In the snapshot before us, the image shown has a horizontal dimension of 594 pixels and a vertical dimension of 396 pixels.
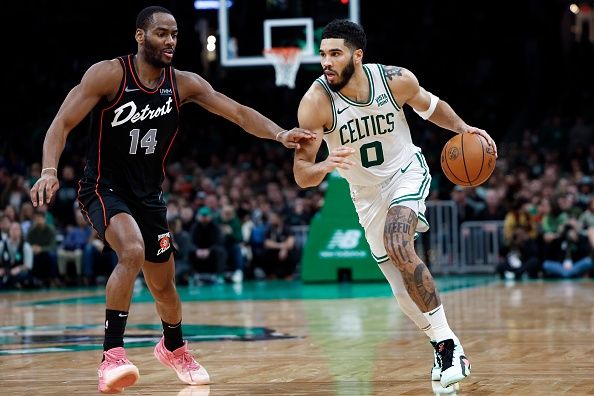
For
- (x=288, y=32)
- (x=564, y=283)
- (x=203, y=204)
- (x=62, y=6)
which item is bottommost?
(x=564, y=283)

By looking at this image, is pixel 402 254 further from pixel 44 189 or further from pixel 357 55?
pixel 44 189

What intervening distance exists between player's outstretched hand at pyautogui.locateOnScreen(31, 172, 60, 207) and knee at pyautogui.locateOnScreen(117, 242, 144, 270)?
20.9 inches

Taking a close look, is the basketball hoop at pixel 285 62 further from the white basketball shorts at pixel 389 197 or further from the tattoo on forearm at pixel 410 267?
the tattoo on forearm at pixel 410 267

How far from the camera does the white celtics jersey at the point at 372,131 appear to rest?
278 inches

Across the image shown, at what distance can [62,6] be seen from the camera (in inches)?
1214

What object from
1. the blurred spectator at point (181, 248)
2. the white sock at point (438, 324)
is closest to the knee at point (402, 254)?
the white sock at point (438, 324)

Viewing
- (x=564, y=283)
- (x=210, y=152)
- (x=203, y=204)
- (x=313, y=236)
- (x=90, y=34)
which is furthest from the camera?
(x=90, y=34)

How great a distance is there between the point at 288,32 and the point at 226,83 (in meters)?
10.9

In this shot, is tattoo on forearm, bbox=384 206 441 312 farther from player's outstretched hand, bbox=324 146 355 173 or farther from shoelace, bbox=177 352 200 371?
shoelace, bbox=177 352 200 371

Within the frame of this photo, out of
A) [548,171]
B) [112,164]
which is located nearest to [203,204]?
[548,171]

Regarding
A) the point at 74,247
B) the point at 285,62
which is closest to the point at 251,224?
the point at 74,247

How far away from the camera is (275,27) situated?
1823 cm

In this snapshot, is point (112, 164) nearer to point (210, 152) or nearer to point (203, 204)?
point (203, 204)

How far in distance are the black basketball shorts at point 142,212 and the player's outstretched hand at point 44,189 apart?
43cm
